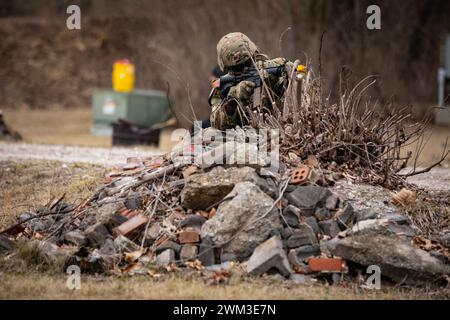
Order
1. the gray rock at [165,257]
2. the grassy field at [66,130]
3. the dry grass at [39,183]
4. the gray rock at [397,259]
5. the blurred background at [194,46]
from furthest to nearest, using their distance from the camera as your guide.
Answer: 1. the blurred background at [194,46]
2. the grassy field at [66,130]
3. the dry grass at [39,183]
4. the gray rock at [165,257]
5. the gray rock at [397,259]

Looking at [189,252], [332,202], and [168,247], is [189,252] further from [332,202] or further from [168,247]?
[332,202]

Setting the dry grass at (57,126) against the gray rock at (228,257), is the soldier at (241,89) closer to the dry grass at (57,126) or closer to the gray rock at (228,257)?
the gray rock at (228,257)

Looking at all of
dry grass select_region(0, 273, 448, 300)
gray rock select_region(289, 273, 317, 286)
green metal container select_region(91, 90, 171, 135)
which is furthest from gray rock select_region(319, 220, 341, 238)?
green metal container select_region(91, 90, 171, 135)

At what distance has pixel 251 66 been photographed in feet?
24.8

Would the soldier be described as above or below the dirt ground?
above

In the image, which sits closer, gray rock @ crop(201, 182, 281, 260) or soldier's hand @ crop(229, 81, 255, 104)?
gray rock @ crop(201, 182, 281, 260)

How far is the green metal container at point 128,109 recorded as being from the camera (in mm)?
15672

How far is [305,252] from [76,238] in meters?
1.96

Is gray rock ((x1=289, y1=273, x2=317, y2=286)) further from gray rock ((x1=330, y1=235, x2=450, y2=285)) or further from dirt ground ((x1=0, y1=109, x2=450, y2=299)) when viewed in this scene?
gray rock ((x1=330, y1=235, x2=450, y2=285))

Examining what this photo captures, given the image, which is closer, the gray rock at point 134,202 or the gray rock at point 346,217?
the gray rock at point 346,217

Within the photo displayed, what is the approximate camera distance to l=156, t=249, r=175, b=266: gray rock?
5906 mm

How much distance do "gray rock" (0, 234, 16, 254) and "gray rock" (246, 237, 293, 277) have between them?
2107 mm

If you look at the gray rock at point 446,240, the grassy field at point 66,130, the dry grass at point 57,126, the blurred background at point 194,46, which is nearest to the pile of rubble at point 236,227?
the gray rock at point 446,240

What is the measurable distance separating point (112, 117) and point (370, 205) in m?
10.4
